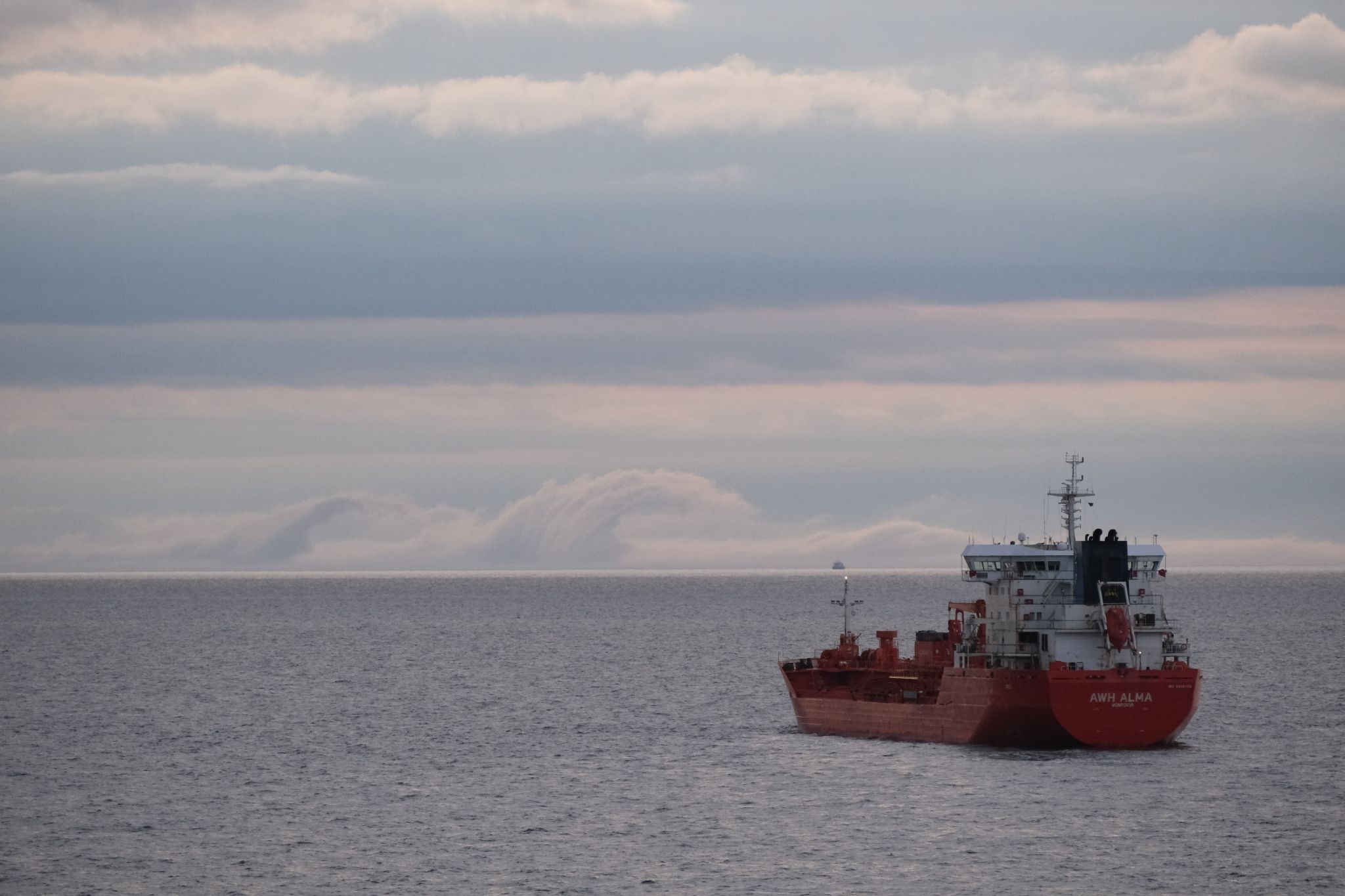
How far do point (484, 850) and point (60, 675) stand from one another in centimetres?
10083

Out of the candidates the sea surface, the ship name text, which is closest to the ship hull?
the ship name text

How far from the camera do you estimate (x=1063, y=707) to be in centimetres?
7875

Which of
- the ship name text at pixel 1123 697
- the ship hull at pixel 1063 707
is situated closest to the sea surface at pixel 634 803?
the ship hull at pixel 1063 707

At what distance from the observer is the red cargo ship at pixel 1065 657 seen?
79500mm

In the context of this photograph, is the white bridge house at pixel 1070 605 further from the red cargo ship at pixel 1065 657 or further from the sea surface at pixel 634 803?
the sea surface at pixel 634 803

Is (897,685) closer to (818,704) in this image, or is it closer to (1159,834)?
(818,704)

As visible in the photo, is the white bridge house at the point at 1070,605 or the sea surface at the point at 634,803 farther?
the white bridge house at the point at 1070,605

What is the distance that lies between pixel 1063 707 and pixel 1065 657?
8.39 ft

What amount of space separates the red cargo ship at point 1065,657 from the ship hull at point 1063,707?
0.18 feet

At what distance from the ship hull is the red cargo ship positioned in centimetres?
6

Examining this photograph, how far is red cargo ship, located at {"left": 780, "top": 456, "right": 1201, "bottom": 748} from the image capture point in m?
79.5

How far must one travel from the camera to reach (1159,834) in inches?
2648

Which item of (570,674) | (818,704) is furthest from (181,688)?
(818,704)

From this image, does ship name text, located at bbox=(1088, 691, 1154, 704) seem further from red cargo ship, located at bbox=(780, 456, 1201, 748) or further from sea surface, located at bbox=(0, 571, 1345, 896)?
sea surface, located at bbox=(0, 571, 1345, 896)
